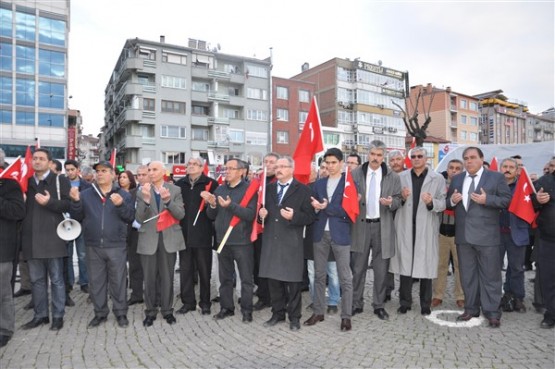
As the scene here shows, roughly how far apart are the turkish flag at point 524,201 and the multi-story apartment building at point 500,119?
8728 cm

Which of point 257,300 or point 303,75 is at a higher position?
point 303,75

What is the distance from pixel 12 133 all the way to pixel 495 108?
8379 cm

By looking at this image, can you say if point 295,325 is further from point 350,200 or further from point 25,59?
point 25,59

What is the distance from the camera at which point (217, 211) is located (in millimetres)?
6285

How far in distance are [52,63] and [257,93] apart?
2281 cm

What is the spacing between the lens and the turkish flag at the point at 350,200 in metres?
5.76

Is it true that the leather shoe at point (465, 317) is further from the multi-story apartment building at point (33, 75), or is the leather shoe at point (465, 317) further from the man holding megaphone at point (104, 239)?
the multi-story apartment building at point (33, 75)

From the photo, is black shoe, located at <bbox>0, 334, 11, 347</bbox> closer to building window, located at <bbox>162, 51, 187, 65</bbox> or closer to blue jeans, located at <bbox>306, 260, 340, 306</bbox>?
blue jeans, located at <bbox>306, 260, 340, 306</bbox>

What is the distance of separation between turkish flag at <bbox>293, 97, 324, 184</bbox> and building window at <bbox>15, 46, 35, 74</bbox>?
1825 inches

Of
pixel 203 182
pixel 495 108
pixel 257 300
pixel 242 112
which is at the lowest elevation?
pixel 257 300

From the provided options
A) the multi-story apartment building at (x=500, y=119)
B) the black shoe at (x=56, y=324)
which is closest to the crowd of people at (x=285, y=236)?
the black shoe at (x=56, y=324)

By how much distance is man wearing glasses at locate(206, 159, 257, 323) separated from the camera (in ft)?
19.9

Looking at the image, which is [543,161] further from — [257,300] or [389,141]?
[389,141]

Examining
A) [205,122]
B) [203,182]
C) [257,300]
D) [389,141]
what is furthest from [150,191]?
[389,141]
